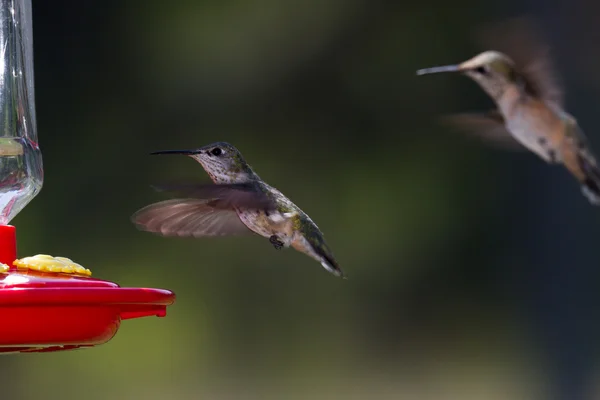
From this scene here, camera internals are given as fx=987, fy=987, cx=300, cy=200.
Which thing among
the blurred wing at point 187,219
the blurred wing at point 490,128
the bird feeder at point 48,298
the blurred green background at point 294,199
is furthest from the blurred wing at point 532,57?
the blurred green background at point 294,199

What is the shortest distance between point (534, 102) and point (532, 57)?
0.49 ft

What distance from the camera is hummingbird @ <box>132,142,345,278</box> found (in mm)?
2799

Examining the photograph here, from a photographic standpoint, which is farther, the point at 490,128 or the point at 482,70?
the point at 490,128

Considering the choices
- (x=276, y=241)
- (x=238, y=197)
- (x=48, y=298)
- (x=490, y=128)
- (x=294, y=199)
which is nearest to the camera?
(x=48, y=298)

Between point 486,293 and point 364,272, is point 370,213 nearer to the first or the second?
point 364,272

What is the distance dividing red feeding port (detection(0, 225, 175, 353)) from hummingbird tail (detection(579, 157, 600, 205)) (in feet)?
4.82

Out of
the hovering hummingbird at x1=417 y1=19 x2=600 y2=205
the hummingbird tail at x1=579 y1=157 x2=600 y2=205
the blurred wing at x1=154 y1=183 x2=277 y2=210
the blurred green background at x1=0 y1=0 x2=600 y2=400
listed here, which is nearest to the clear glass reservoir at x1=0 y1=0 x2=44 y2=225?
the blurred wing at x1=154 y1=183 x2=277 y2=210

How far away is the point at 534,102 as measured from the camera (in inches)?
127

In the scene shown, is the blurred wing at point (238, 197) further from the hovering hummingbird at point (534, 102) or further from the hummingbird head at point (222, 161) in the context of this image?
the hovering hummingbird at point (534, 102)

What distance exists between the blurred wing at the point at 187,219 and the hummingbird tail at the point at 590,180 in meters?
1.10

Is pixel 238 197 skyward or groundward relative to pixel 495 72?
groundward

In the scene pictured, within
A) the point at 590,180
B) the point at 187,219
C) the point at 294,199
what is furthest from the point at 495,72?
the point at 294,199

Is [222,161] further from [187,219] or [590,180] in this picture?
[590,180]

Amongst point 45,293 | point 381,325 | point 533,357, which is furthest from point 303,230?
point 381,325
